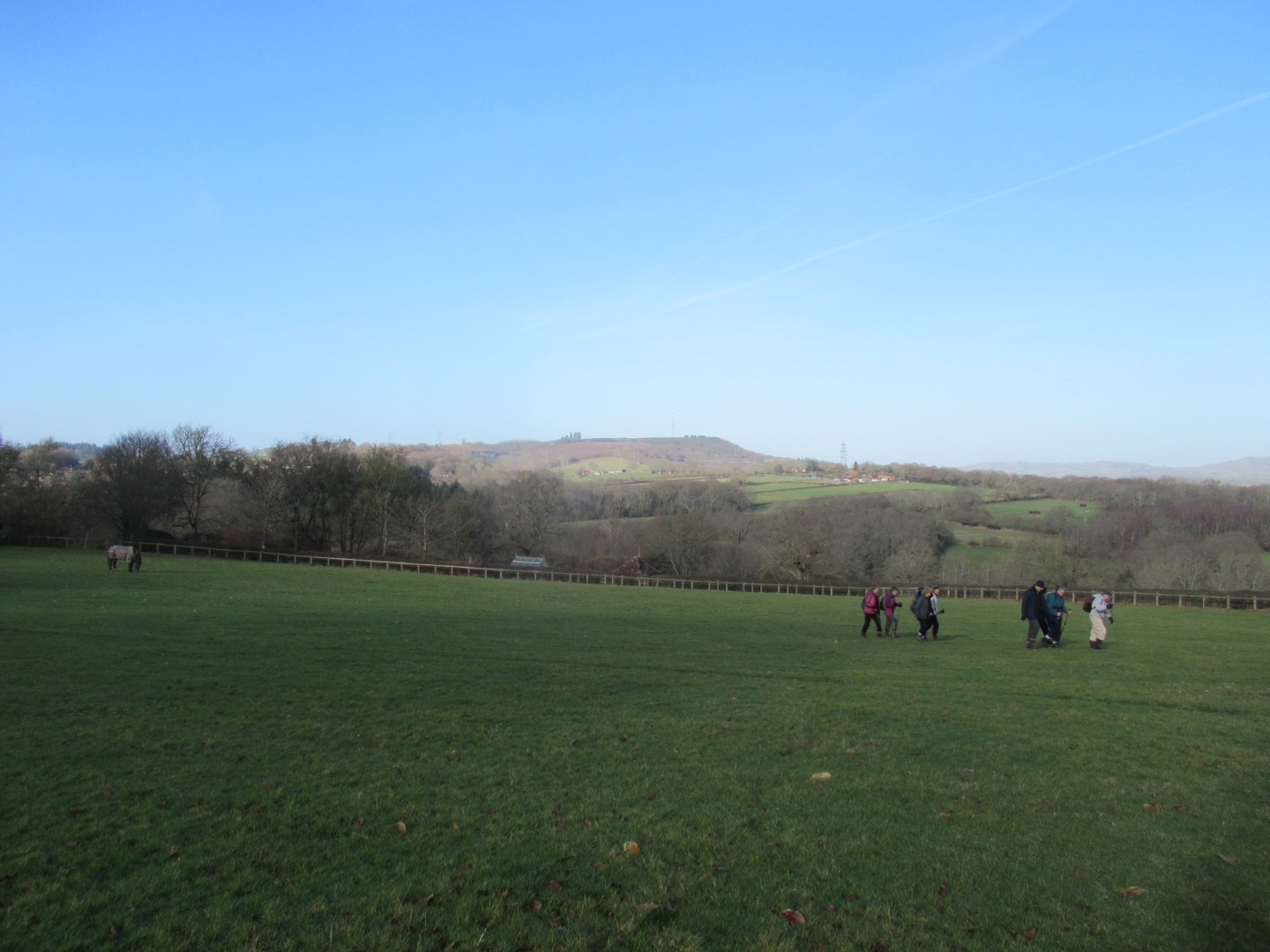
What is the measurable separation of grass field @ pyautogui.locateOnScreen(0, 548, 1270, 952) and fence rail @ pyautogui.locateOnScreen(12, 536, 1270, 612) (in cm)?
2950

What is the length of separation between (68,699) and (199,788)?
196 inches

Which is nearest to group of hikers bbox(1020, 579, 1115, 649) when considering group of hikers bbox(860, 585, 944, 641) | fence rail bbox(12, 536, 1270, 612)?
group of hikers bbox(860, 585, 944, 641)

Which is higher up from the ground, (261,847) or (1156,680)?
(261,847)

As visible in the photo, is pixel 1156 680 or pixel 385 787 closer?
pixel 385 787

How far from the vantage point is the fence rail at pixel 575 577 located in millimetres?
44031

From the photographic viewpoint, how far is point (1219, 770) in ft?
32.1

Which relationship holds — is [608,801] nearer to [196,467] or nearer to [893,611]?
[893,611]

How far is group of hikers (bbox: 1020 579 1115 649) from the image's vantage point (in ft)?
72.5

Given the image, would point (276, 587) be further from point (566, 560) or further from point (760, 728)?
point (566, 560)

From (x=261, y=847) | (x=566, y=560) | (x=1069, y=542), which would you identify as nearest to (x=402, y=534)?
(x=566, y=560)

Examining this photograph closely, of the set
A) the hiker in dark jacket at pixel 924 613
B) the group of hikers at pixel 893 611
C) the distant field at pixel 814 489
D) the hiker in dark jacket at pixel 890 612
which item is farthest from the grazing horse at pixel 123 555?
the distant field at pixel 814 489

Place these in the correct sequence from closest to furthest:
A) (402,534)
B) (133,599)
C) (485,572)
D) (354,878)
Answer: (354,878) → (133,599) → (485,572) → (402,534)

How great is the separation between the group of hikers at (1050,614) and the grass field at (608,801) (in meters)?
4.41

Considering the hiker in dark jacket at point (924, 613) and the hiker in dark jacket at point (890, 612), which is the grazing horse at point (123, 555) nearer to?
the hiker in dark jacket at point (890, 612)
